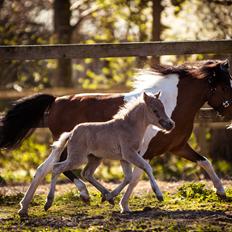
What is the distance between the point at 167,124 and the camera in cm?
741

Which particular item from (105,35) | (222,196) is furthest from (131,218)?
(105,35)

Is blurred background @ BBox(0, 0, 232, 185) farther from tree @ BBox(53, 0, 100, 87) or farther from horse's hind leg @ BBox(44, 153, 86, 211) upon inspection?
horse's hind leg @ BBox(44, 153, 86, 211)

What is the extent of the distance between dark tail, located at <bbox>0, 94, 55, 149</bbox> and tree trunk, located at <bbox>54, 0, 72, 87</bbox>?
6.97 metres

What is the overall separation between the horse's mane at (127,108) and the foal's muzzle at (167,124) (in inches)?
11.9

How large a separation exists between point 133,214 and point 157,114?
101 cm

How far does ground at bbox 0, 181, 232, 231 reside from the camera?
6305 millimetres

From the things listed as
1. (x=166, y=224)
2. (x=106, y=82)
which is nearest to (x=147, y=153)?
(x=166, y=224)

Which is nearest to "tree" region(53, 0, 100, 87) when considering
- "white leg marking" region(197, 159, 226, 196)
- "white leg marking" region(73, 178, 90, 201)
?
"white leg marking" region(197, 159, 226, 196)

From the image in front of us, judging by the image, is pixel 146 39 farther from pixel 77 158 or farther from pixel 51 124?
pixel 77 158

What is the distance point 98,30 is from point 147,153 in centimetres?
985

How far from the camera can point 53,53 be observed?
8984 mm

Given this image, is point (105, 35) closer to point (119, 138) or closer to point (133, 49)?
point (133, 49)

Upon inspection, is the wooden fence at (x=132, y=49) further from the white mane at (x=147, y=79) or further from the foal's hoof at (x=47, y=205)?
the foal's hoof at (x=47, y=205)

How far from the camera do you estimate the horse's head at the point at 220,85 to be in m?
8.19
